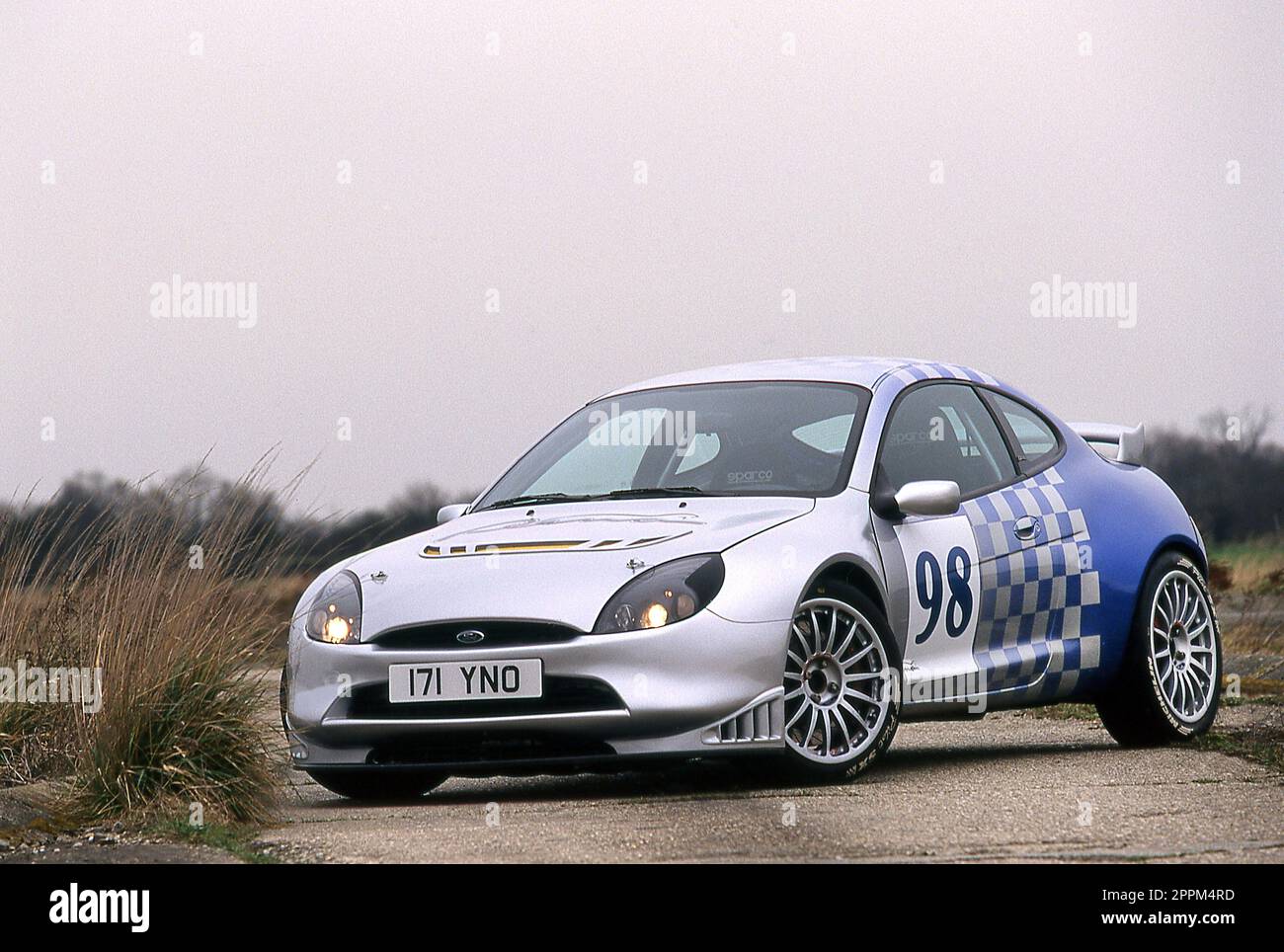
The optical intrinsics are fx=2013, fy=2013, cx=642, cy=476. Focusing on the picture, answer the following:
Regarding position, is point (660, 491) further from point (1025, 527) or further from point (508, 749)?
point (1025, 527)

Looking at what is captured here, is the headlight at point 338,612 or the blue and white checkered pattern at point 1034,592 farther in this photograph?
the blue and white checkered pattern at point 1034,592

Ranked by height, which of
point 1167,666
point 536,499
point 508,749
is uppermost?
point 536,499

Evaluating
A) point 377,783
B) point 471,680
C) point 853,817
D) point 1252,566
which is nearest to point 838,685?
point 853,817

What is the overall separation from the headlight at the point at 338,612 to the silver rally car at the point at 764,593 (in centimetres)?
2

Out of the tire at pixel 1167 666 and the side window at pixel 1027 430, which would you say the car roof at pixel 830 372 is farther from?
the tire at pixel 1167 666

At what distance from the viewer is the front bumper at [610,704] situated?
648 cm

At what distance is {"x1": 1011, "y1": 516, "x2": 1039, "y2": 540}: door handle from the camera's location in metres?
8.05

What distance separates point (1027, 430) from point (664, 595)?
2.71 meters

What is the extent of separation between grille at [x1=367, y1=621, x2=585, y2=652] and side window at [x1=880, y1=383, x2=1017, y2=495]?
1752 millimetres

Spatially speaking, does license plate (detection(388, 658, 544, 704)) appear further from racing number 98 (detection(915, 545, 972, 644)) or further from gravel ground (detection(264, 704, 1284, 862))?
racing number 98 (detection(915, 545, 972, 644))

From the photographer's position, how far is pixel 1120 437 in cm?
911

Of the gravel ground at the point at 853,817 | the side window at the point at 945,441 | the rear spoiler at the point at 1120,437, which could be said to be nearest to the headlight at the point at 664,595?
the gravel ground at the point at 853,817

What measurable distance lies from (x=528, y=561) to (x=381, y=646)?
0.57 metres
